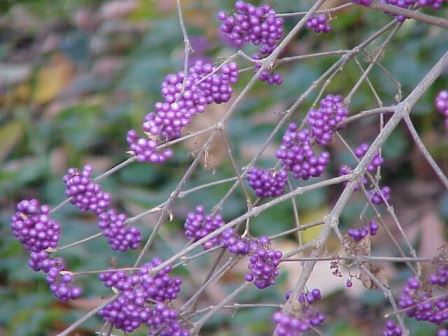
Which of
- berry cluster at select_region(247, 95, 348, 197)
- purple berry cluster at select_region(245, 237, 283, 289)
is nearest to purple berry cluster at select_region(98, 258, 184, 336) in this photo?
purple berry cluster at select_region(245, 237, 283, 289)

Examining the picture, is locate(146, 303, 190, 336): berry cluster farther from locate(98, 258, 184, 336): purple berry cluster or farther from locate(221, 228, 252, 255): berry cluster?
locate(221, 228, 252, 255): berry cluster

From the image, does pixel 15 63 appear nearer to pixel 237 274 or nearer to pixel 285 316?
pixel 237 274

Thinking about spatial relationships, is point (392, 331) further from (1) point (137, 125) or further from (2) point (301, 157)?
(1) point (137, 125)

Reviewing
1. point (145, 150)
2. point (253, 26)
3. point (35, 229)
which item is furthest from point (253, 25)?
point (35, 229)

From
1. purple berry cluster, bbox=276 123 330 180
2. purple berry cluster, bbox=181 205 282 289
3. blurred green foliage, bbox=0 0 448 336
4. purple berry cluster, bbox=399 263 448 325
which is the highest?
purple berry cluster, bbox=276 123 330 180

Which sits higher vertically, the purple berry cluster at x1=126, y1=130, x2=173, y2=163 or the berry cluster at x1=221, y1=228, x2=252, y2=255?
the purple berry cluster at x1=126, y1=130, x2=173, y2=163

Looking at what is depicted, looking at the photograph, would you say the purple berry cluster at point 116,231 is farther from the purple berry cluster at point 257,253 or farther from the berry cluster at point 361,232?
the berry cluster at point 361,232

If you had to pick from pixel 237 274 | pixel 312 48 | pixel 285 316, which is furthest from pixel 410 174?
pixel 285 316
